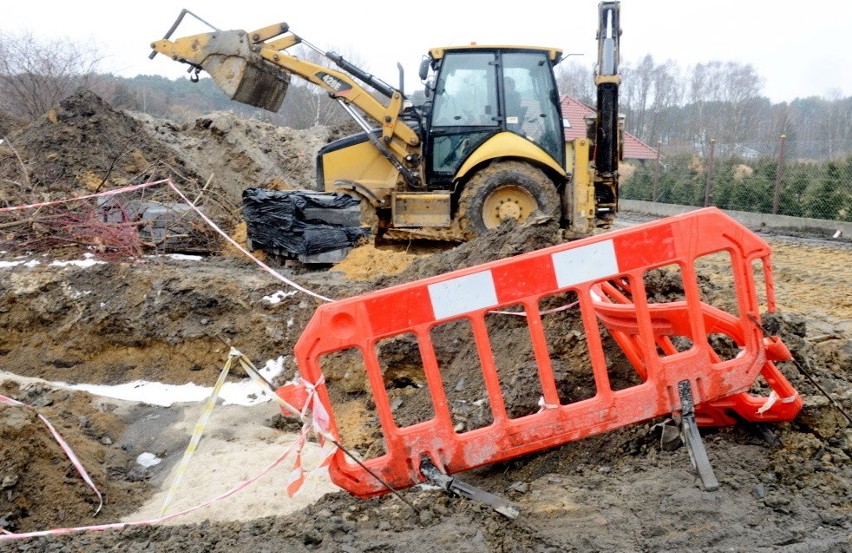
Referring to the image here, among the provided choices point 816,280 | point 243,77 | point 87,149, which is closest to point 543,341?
point 816,280

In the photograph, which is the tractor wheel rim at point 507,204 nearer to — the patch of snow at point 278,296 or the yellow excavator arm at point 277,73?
the yellow excavator arm at point 277,73

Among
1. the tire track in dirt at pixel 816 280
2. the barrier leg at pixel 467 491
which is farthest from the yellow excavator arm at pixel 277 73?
the barrier leg at pixel 467 491

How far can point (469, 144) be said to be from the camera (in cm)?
969

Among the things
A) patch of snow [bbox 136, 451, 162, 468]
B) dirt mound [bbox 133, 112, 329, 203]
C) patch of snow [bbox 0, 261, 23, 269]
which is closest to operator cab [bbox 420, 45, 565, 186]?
patch of snow [bbox 0, 261, 23, 269]

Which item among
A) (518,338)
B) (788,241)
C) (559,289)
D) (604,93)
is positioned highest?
(604,93)

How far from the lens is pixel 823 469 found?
10.5 ft

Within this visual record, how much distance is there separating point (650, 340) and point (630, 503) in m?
0.74

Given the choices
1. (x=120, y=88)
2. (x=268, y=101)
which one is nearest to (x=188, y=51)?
(x=268, y=101)

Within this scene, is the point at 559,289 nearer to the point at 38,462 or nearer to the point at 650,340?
the point at 650,340

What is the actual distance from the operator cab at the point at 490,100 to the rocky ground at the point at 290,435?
67.3 inches

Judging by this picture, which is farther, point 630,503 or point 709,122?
point 709,122

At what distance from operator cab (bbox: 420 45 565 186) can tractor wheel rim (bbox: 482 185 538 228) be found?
2.51ft

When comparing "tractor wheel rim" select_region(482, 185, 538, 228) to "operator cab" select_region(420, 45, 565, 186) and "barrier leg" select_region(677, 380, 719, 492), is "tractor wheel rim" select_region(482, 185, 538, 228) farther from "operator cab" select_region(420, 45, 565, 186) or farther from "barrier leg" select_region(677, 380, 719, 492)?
"barrier leg" select_region(677, 380, 719, 492)

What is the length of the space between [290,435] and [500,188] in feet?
16.6
